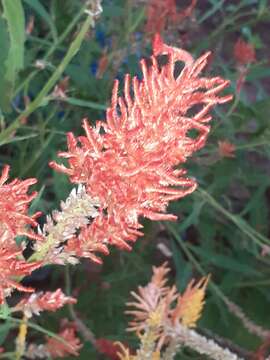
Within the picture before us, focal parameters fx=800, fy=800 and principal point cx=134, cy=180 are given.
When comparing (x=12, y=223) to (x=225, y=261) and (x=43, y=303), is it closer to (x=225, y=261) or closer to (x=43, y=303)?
(x=43, y=303)

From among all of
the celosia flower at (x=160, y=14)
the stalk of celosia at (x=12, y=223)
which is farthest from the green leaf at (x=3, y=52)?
the stalk of celosia at (x=12, y=223)

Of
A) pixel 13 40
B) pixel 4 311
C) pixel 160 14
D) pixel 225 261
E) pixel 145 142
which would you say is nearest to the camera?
pixel 145 142

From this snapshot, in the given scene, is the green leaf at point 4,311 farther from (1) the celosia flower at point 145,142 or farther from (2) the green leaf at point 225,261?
(2) the green leaf at point 225,261

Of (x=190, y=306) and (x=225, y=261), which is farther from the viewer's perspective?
(x=225, y=261)

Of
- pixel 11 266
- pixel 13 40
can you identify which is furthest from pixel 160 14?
pixel 11 266

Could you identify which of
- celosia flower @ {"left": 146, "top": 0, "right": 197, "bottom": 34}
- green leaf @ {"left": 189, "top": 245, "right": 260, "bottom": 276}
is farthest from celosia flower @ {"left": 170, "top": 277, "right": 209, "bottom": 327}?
green leaf @ {"left": 189, "top": 245, "right": 260, "bottom": 276}

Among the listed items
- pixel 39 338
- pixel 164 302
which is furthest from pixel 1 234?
pixel 39 338
